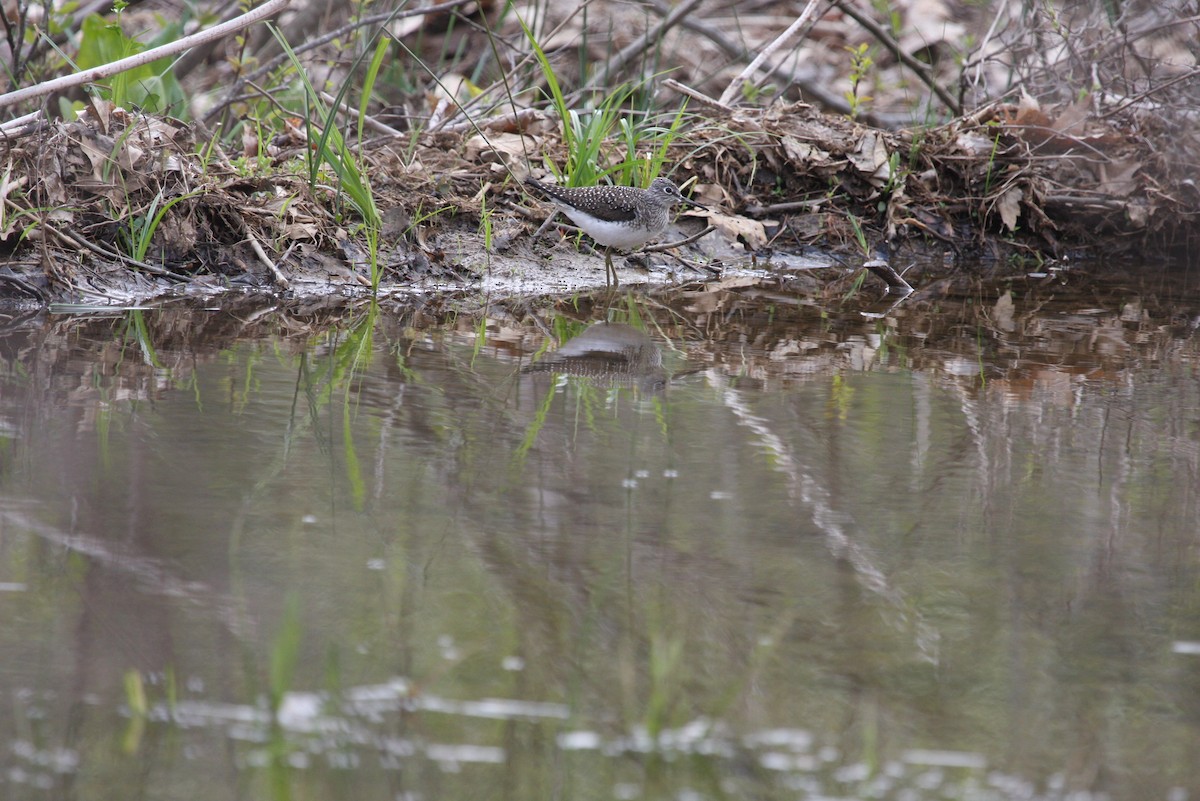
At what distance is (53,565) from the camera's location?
2.68 meters

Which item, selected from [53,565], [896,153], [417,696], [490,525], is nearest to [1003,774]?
[417,696]

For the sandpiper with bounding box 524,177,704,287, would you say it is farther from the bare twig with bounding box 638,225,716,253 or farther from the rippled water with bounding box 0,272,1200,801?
the rippled water with bounding box 0,272,1200,801

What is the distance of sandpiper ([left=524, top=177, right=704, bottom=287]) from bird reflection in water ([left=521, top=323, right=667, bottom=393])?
3.26ft

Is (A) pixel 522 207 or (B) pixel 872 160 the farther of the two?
(B) pixel 872 160

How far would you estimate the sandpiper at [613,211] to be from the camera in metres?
6.36

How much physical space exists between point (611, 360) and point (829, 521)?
1.90 metres

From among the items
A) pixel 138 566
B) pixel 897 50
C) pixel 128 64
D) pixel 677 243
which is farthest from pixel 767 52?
pixel 138 566

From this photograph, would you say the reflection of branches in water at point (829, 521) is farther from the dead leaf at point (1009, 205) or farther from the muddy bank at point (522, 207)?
the dead leaf at point (1009, 205)

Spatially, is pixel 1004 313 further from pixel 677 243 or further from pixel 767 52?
pixel 767 52

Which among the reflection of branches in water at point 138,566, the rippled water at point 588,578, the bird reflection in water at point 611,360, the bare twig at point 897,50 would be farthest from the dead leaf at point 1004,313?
the reflection of branches in water at point 138,566

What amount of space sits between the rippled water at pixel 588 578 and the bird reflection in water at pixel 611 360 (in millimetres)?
28

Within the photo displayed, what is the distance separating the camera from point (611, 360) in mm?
4883

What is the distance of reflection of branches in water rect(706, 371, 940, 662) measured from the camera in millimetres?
2602

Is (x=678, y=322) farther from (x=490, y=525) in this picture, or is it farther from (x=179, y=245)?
(x=490, y=525)
